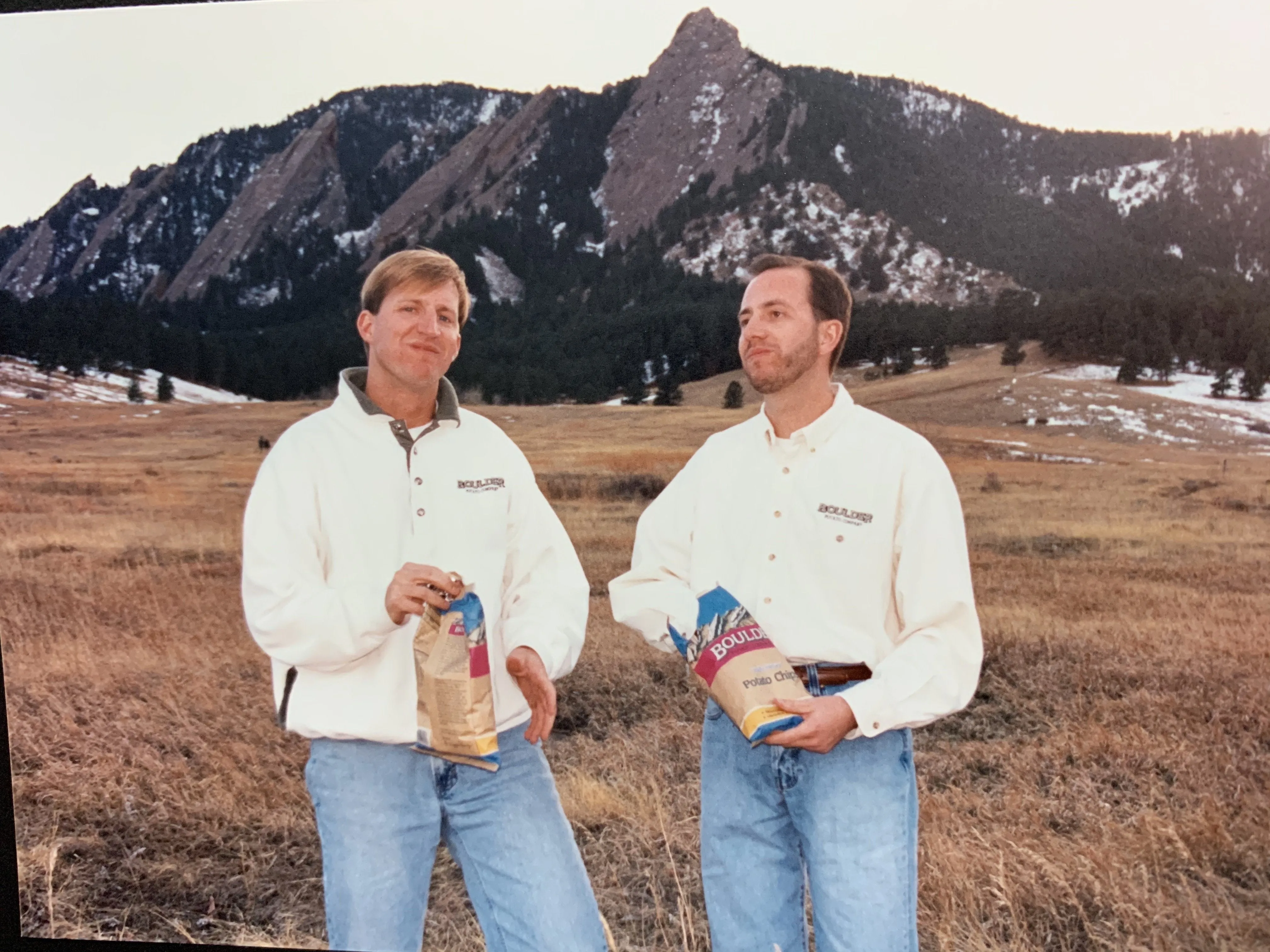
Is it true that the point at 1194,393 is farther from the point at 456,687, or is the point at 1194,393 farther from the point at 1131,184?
the point at 456,687

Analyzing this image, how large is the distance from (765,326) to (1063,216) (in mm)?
1307

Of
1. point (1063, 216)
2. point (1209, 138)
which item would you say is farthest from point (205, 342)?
point (1209, 138)

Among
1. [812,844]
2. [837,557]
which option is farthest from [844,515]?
[812,844]

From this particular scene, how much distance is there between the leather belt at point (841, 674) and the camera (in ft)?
7.54

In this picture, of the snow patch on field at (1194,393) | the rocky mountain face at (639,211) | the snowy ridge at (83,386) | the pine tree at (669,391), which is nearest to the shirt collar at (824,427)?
the rocky mountain face at (639,211)

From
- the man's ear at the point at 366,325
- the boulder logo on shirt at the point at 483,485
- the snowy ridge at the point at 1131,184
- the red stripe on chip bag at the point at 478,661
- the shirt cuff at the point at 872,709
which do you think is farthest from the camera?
the snowy ridge at the point at 1131,184

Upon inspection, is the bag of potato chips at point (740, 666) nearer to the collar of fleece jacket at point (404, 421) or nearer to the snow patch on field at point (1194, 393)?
the collar of fleece jacket at point (404, 421)

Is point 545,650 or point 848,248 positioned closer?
point 545,650

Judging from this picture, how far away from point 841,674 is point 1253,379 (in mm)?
1698

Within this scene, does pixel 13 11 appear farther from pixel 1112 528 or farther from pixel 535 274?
pixel 1112 528

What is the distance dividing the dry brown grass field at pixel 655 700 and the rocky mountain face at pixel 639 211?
0.33 m

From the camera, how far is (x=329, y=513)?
2.55 m

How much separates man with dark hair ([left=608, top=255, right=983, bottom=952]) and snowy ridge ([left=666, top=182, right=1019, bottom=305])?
56 cm

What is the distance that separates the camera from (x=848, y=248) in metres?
3.19
